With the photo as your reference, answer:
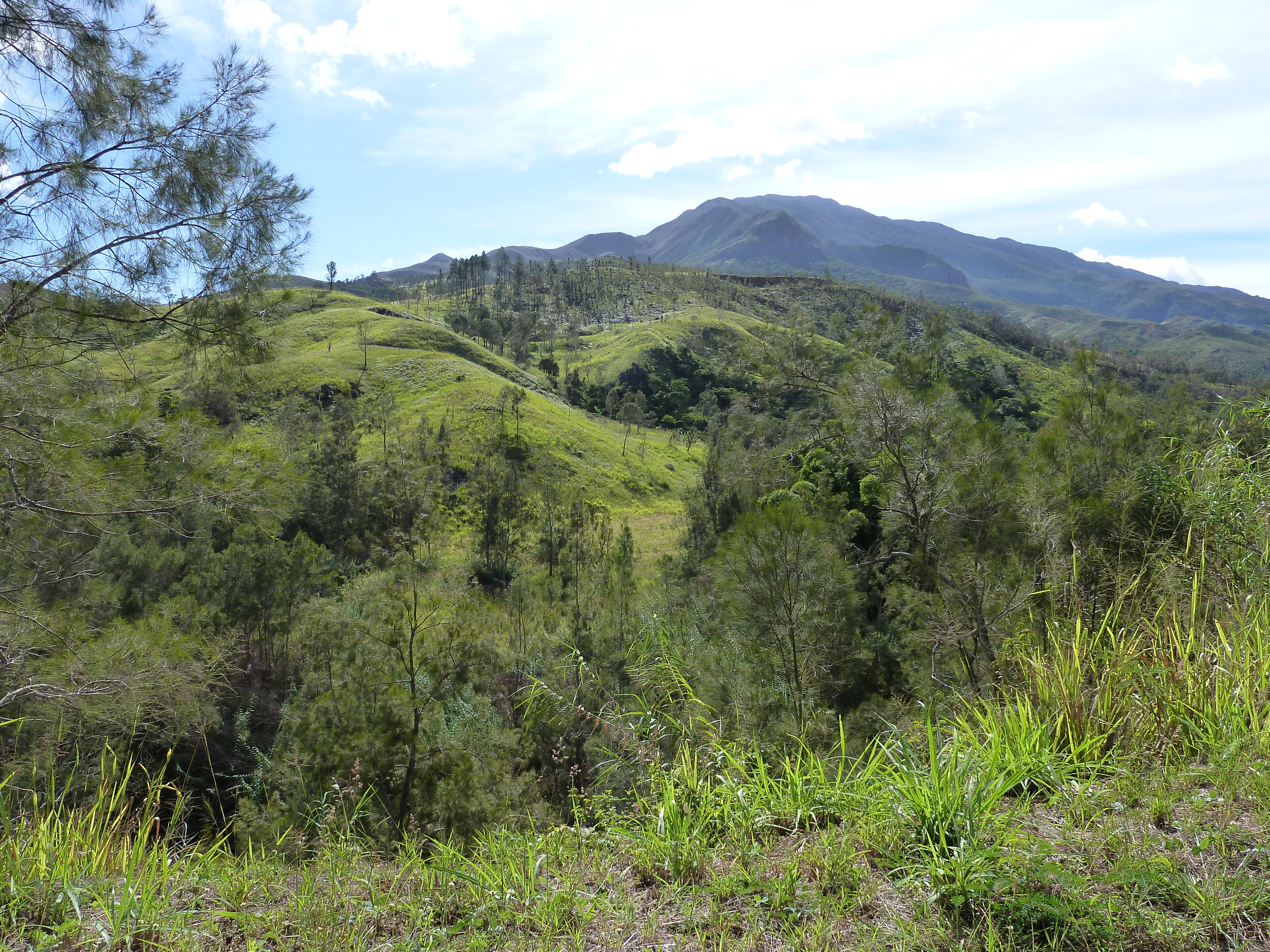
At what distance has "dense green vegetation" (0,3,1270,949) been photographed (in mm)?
1943

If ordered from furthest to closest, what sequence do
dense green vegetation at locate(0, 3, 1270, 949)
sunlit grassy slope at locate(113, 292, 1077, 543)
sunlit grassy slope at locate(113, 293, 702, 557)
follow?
1. sunlit grassy slope at locate(113, 292, 1077, 543)
2. sunlit grassy slope at locate(113, 293, 702, 557)
3. dense green vegetation at locate(0, 3, 1270, 949)

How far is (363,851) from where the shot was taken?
8.89ft

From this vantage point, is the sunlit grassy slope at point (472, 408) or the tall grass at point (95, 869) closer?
the tall grass at point (95, 869)

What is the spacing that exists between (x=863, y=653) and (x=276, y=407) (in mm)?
47654

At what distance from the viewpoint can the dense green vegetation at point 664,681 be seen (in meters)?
1.94

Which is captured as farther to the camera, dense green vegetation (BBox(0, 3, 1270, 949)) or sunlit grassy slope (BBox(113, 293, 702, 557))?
sunlit grassy slope (BBox(113, 293, 702, 557))

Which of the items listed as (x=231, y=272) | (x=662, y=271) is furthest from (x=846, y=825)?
(x=662, y=271)

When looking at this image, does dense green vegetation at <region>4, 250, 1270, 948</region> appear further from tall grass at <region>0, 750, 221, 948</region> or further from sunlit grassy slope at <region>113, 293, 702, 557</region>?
sunlit grassy slope at <region>113, 293, 702, 557</region>

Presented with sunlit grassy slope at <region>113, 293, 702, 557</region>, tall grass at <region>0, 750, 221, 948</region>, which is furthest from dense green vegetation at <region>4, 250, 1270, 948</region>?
sunlit grassy slope at <region>113, 293, 702, 557</region>

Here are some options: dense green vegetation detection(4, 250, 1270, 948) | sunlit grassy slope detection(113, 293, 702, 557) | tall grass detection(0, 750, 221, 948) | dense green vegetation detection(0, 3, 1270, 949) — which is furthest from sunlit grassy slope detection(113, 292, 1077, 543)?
tall grass detection(0, 750, 221, 948)

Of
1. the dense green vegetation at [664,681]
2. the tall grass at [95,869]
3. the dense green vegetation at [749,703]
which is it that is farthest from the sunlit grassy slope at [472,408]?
the tall grass at [95,869]

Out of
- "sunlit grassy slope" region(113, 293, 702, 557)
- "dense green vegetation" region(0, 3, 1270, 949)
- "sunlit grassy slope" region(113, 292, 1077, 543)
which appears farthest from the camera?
"sunlit grassy slope" region(113, 292, 1077, 543)

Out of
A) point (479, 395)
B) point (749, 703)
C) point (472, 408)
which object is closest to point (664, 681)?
point (749, 703)

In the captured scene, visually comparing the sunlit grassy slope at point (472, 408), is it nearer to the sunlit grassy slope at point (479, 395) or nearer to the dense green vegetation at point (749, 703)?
the sunlit grassy slope at point (479, 395)
